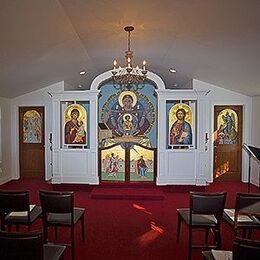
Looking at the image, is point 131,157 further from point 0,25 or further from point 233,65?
point 0,25

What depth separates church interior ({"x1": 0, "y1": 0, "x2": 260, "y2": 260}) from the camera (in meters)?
3.58

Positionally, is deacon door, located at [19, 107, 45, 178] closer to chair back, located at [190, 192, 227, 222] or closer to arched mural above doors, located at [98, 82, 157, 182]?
arched mural above doors, located at [98, 82, 157, 182]

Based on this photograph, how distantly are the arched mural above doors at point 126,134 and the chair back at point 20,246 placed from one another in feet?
16.3

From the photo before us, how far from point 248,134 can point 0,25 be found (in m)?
7.01

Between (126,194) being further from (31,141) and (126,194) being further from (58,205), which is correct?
(31,141)

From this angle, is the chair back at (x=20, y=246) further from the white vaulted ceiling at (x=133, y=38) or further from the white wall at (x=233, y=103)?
the white wall at (x=233, y=103)

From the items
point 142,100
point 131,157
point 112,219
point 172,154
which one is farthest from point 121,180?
point 142,100

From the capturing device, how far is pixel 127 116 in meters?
7.91

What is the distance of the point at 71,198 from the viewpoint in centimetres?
351

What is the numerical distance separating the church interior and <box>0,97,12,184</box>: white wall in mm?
56

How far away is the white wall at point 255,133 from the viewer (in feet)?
25.1

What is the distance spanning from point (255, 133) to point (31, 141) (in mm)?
6582

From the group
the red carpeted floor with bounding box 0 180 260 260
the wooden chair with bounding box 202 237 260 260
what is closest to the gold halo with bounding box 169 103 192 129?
the red carpeted floor with bounding box 0 180 260 260

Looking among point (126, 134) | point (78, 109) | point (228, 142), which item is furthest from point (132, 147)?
point (228, 142)
